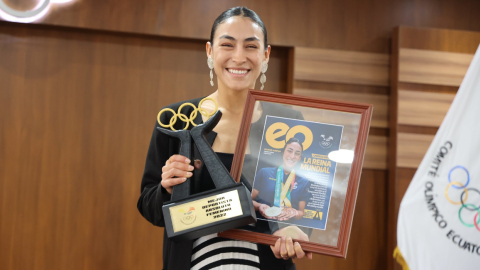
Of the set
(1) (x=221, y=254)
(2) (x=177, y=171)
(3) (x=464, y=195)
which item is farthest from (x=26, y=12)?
(3) (x=464, y=195)

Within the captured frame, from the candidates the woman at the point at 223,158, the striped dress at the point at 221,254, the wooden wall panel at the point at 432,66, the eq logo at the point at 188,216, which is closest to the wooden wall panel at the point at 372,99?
the wooden wall panel at the point at 432,66

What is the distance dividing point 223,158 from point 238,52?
12.5 inches

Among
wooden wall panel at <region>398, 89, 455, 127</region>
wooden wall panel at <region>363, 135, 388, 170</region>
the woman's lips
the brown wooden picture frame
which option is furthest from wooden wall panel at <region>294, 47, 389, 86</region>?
the brown wooden picture frame

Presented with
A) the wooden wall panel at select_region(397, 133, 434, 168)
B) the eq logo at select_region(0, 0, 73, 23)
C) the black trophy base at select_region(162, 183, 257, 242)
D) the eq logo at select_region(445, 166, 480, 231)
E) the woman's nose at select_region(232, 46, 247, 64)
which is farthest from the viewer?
the wooden wall panel at select_region(397, 133, 434, 168)

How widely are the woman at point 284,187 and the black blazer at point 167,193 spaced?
0.05 meters

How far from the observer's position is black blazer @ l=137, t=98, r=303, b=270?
1116mm

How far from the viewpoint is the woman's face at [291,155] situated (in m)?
1.10

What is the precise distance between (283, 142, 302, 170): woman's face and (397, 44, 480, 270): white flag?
0.38 meters

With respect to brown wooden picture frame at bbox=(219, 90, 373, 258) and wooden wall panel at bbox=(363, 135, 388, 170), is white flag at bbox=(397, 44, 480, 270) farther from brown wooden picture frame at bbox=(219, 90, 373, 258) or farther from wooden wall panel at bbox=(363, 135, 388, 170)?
wooden wall panel at bbox=(363, 135, 388, 170)

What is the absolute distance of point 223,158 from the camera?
1.19 metres

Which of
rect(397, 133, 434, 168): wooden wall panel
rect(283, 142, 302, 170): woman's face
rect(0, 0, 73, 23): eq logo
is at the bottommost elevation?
rect(283, 142, 302, 170): woman's face

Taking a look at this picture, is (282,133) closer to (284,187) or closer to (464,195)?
(284,187)

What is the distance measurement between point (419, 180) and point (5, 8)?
277 centimetres

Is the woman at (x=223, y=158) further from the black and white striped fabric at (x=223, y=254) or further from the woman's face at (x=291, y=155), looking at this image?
the woman's face at (x=291, y=155)
